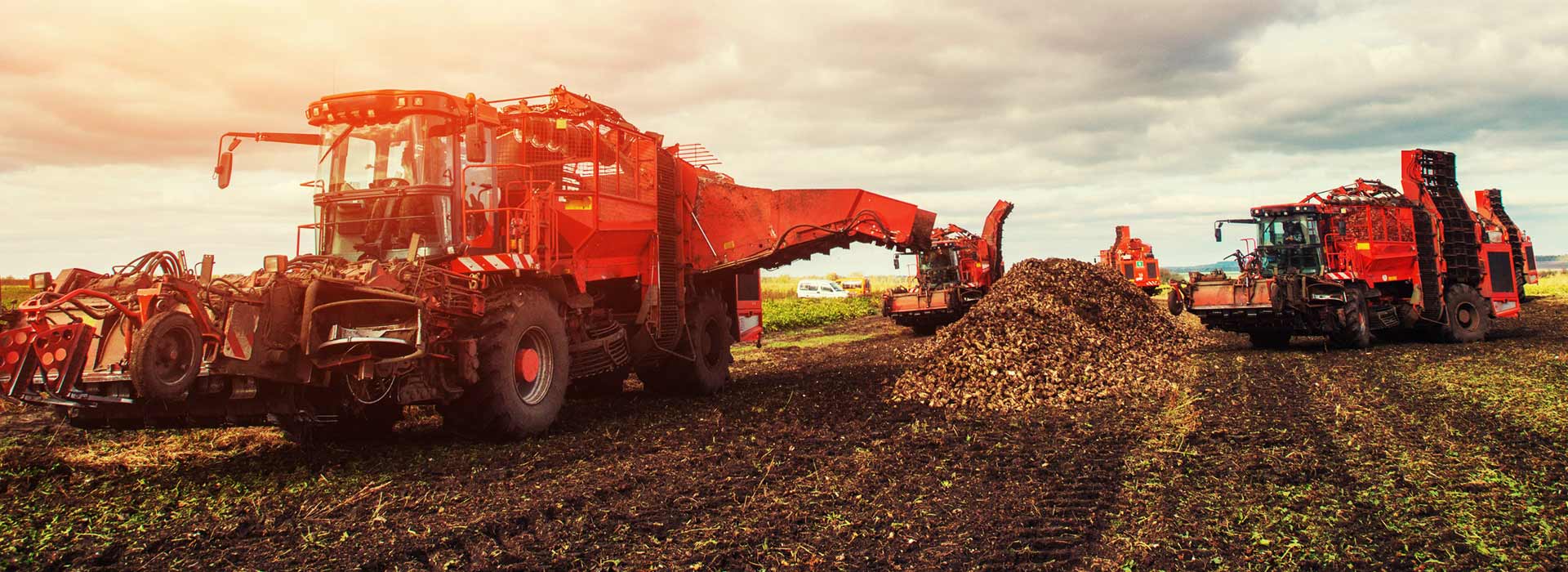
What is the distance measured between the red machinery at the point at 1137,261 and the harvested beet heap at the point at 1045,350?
18622mm

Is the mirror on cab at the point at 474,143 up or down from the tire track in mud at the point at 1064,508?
up

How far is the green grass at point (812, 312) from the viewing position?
2734cm

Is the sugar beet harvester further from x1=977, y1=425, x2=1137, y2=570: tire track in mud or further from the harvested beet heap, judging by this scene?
x1=977, y1=425, x2=1137, y2=570: tire track in mud

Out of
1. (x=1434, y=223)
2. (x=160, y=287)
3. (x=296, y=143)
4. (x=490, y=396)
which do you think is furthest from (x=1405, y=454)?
(x=1434, y=223)

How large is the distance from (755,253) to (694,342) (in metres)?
1.29

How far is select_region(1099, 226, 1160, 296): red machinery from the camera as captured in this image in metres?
33.0

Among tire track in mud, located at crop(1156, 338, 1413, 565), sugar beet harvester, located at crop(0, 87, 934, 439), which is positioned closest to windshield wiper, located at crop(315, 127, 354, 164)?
sugar beet harvester, located at crop(0, 87, 934, 439)

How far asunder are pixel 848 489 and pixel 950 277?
59.1 feet

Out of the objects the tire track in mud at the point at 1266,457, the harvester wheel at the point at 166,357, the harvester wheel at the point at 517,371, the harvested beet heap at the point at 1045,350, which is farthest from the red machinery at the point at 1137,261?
the harvester wheel at the point at 166,357

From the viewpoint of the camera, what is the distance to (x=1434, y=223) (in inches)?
670

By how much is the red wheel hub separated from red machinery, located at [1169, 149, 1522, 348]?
447 inches

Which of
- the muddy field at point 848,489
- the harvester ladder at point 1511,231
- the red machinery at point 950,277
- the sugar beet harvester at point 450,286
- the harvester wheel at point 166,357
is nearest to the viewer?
the muddy field at point 848,489

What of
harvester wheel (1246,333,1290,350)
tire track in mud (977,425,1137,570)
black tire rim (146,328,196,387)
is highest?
black tire rim (146,328,196,387)

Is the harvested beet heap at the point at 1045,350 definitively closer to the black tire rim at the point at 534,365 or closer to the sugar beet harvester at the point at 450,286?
the sugar beet harvester at the point at 450,286
